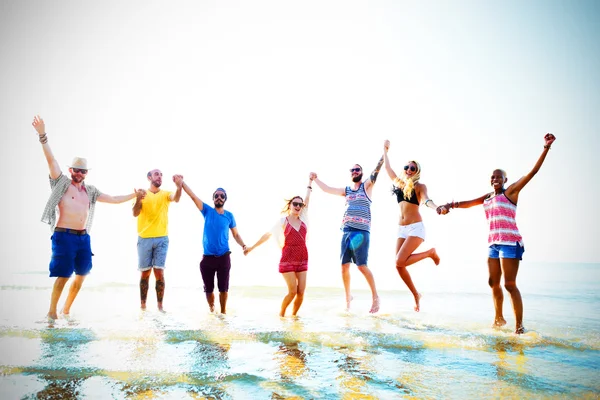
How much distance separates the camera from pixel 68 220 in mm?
7223

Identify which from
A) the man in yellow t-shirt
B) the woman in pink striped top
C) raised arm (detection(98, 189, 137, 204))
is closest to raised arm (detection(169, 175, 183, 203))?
the man in yellow t-shirt

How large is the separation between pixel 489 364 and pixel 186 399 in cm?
360

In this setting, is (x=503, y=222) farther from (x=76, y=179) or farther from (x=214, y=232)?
(x=76, y=179)

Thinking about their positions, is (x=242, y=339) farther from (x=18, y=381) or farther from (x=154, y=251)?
(x=154, y=251)

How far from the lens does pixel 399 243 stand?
836 cm

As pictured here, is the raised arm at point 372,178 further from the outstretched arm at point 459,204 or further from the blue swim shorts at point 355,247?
the outstretched arm at point 459,204

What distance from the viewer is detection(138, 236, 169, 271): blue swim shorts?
835cm

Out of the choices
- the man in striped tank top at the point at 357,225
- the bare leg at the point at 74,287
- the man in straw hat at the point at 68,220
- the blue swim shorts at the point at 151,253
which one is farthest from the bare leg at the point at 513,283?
the bare leg at the point at 74,287

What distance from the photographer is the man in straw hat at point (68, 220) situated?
23.1ft

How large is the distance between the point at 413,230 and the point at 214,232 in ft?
13.2

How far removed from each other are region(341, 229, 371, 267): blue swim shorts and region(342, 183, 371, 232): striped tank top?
5.1 inches

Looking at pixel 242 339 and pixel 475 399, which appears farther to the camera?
pixel 242 339

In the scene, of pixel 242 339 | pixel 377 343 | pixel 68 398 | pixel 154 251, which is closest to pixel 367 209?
pixel 377 343

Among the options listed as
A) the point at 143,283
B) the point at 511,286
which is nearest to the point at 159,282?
the point at 143,283
